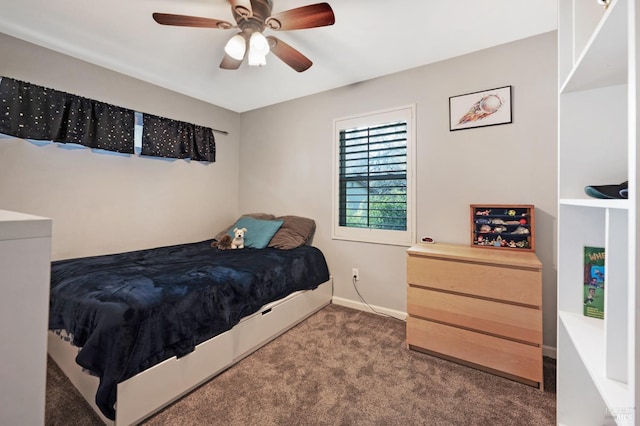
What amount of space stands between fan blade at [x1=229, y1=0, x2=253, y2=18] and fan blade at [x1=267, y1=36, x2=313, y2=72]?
24cm

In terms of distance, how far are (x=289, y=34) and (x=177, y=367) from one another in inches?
91.8

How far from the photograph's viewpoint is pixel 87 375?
134 cm

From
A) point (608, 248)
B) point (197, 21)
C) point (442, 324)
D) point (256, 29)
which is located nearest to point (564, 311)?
point (608, 248)

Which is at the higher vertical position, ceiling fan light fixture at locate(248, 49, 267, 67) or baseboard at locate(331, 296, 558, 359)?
ceiling fan light fixture at locate(248, 49, 267, 67)

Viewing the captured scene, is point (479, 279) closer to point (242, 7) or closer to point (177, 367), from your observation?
point (177, 367)

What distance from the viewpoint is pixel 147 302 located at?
53.4 inches

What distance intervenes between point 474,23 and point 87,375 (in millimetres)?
3205

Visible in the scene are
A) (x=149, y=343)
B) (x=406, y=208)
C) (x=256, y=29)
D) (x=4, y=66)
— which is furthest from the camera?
(x=406, y=208)

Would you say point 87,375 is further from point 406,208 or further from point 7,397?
point 406,208

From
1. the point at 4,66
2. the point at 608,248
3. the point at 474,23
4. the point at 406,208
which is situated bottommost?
the point at 608,248

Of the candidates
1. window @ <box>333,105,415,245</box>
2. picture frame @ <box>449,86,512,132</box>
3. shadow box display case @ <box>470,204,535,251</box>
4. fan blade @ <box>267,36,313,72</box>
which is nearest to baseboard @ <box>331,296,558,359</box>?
window @ <box>333,105,415,245</box>

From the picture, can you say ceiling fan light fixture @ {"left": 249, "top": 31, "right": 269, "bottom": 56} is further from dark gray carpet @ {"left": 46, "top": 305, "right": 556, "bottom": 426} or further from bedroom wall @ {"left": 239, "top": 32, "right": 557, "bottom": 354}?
dark gray carpet @ {"left": 46, "top": 305, "right": 556, "bottom": 426}

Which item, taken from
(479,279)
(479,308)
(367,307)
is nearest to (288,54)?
(479,279)

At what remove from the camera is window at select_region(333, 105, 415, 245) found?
2479 mm
